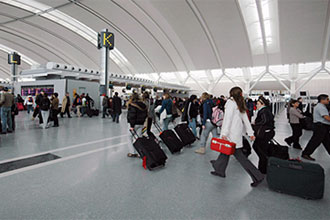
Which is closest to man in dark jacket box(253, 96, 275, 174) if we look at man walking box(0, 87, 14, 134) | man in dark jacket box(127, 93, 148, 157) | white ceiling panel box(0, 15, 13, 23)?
man in dark jacket box(127, 93, 148, 157)

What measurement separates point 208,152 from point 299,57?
28.0 m

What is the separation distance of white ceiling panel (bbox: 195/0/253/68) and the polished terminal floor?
68.0 feet

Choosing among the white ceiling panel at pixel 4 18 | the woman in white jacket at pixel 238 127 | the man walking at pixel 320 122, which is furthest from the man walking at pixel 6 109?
the white ceiling panel at pixel 4 18

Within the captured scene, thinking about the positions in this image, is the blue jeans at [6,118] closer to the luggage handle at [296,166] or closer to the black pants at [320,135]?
the luggage handle at [296,166]

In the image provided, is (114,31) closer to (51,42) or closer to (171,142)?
(51,42)

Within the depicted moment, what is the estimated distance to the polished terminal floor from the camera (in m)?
2.14

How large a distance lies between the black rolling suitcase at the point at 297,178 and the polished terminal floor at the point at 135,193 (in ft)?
0.35

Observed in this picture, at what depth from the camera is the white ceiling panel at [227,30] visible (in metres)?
20.2

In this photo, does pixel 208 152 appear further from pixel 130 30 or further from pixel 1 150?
pixel 130 30

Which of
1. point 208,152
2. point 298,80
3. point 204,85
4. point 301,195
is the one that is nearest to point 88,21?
point 204,85

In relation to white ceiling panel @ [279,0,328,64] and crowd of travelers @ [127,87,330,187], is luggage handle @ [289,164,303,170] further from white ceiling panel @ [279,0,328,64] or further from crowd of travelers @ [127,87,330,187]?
white ceiling panel @ [279,0,328,64]

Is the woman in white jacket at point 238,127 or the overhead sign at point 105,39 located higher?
the overhead sign at point 105,39

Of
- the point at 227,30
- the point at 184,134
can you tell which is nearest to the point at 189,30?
the point at 227,30

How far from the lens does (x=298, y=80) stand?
2927cm
